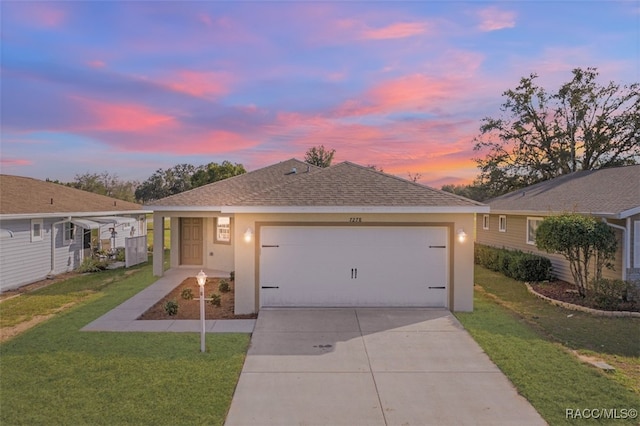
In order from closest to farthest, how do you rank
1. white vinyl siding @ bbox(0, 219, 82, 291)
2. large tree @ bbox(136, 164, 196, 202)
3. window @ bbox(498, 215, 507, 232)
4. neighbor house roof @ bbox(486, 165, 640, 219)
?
neighbor house roof @ bbox(486, 165, 640, 219)
white vinyl siding @ bbox(0, 219, 82, 291)
window @ bbox(498, 215, 507, 232)
large tree @ bbox(136, 164, 196, 202)

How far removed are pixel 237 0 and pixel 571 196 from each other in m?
13.7

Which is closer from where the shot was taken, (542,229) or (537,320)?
(537,320)

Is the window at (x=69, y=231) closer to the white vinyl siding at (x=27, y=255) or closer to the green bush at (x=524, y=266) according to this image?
the white vinyl siding at (x=27, y=255)

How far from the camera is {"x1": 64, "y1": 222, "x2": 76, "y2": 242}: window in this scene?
47.2 ft

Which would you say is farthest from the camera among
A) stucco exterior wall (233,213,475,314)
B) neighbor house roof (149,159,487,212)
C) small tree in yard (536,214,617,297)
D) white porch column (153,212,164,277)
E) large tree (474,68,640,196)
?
large tree (474,68,640,196)

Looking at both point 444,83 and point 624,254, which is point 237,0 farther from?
point 624,254

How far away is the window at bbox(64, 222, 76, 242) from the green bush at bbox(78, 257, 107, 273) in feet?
3.44

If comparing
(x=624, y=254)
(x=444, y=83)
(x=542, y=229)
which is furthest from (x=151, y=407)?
(x=444, y=83)

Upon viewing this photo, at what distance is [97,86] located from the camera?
13391mm

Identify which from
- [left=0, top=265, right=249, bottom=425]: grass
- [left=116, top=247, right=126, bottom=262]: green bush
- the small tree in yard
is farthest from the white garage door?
[left=116, top=247, right=126, bottom=262]: green bush

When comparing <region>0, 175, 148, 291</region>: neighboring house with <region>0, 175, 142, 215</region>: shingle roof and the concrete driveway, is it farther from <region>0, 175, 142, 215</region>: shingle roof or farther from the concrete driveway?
the concrete driveway

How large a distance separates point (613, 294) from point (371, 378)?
7.76m

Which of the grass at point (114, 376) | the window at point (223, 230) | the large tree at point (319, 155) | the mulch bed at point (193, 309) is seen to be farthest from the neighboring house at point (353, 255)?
the large tree at point (319, 155)

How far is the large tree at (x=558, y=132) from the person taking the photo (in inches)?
1013
